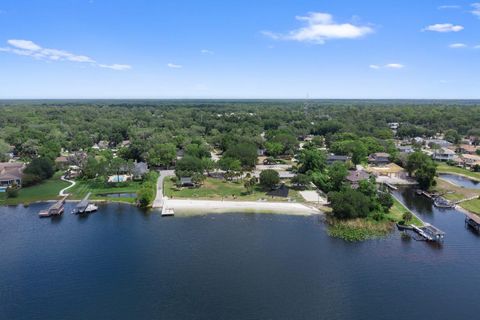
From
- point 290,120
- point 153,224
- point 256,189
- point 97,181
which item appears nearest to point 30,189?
point 97,181

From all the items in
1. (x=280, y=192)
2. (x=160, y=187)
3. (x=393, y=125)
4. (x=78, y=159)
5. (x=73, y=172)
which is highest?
(x=393, y=125)

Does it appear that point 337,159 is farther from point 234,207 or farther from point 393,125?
point 393,125

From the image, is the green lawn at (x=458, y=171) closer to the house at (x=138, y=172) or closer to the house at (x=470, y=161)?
the house at (x=470, y=161)

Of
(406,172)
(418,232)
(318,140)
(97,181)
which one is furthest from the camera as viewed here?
(318,140)

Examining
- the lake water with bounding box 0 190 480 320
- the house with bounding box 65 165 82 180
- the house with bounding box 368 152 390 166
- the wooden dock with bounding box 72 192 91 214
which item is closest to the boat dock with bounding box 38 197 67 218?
the lake water with bounding box 0 190 480 320

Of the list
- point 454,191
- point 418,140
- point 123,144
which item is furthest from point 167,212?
point 418,140

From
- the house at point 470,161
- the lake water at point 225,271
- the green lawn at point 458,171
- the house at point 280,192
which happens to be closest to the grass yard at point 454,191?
the green lawn at point 458,171

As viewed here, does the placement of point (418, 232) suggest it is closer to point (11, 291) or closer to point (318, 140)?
point (11, 291)

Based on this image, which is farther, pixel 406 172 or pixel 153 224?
pixel 406 172
